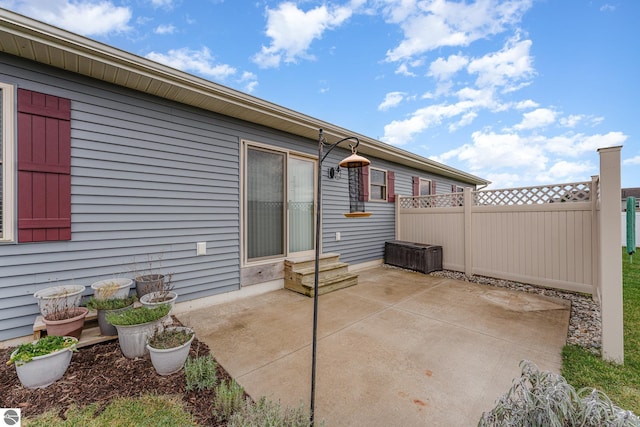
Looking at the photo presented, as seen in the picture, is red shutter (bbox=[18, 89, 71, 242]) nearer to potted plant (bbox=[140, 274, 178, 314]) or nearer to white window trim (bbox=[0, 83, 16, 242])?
white window trim (bbox=[0, 83, 16, 242])

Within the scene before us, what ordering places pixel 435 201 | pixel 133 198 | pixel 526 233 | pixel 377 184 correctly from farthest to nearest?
pixel 377 184, pixel 435 201, pixel 526 233, pixel 133 198

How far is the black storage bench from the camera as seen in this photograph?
5875 mm

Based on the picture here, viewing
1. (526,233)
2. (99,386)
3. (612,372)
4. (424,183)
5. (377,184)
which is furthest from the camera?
(424,183)

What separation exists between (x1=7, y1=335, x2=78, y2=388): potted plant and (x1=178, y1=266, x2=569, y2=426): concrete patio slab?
3.68ft

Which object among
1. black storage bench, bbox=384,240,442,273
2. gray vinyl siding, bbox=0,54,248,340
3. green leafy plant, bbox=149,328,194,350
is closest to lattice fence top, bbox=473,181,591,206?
black storage bench, bbox=384,240,442,273

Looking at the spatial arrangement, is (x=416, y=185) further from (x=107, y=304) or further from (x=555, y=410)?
(x=107, y=304)

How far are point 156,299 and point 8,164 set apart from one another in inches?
75.5

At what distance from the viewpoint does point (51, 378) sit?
1.95 meters

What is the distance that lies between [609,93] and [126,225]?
9268 mm

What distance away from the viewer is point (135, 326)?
225 cm

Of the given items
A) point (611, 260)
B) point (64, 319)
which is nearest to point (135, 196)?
point (64, 319)

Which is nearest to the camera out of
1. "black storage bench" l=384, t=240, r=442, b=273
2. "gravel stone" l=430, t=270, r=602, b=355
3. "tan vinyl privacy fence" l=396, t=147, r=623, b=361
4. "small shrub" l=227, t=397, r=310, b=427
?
"small shrub" l=227, t=397, r=310, b=427

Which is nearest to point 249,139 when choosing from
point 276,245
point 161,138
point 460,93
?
point 161,138

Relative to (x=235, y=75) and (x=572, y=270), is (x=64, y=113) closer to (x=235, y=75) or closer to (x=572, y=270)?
(x=235, y=75)
